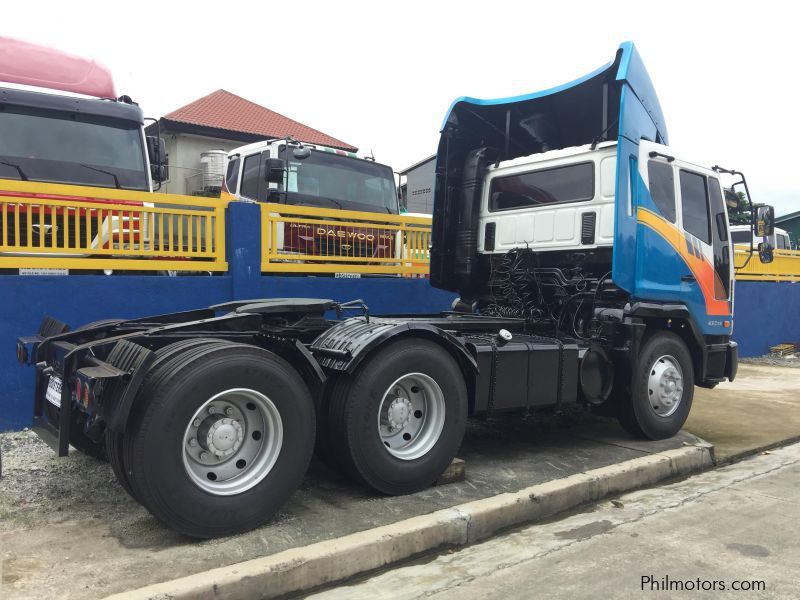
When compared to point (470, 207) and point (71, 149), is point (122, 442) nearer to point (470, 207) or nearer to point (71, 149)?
point (470, 207)

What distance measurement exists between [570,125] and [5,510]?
221 inches

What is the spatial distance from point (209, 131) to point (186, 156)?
3.90 feet

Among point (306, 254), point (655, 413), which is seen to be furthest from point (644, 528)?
point (306, 254)

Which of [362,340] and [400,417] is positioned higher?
[362,340]

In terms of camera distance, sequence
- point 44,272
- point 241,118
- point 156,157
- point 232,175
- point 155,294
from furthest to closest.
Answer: point 241,118 < point 232,175 < point 156,157 < point 155,294 < point 44,272

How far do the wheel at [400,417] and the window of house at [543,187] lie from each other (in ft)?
7.63

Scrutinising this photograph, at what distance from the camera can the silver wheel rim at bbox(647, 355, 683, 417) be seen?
6031 millimetres

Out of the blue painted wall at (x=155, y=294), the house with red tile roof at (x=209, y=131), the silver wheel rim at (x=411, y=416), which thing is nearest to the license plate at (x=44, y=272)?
the blue painted wall at (x=155, y=294)

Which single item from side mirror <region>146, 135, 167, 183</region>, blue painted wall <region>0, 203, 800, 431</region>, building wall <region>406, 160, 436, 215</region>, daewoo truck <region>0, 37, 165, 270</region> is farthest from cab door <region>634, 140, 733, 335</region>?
building wall <region>406, 160, 436, 215</region>

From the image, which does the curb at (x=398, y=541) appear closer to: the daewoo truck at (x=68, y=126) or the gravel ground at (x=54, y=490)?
the gravel ground at (x=54, y=490)

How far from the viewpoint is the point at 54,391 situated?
13.2 ft

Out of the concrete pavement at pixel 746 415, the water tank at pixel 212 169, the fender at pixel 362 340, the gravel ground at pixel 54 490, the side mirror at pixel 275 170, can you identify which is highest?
the water tank at pixel 212 169

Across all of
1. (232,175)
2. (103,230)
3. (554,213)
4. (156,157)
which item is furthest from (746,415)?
(232,175)

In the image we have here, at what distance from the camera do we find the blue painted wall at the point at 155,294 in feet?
18.3
